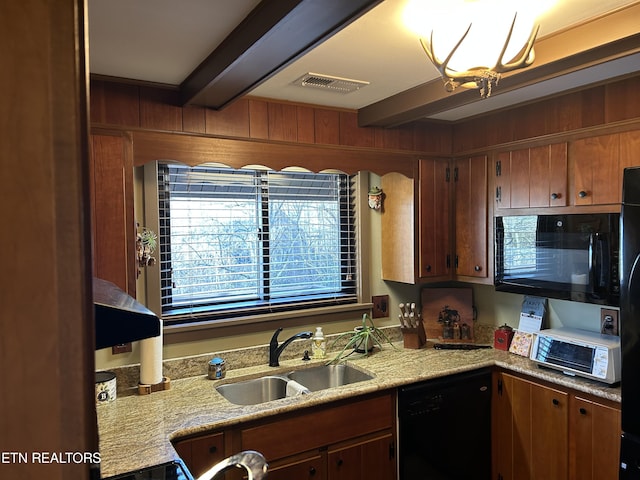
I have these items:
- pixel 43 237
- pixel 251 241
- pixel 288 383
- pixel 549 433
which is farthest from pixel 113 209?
pixel 549 433

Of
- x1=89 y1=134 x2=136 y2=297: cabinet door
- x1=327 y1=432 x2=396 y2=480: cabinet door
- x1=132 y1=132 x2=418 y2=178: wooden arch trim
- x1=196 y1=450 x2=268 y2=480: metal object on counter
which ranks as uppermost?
x1=132 y1=132 x2=418 y2=178: wooden arch trim

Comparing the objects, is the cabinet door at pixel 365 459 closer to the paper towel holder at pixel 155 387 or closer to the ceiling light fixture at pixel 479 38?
the paper towel holder at pixel 155 387

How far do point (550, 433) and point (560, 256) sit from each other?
914 millimetres

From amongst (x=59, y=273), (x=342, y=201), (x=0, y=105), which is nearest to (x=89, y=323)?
(x=59, y=273)

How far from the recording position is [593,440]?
2197 mm

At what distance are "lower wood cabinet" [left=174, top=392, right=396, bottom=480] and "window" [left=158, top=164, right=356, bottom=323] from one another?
30.7 inches

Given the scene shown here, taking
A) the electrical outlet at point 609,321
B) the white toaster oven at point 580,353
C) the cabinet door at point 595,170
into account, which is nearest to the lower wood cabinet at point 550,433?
the white toaster oven at point 580,353

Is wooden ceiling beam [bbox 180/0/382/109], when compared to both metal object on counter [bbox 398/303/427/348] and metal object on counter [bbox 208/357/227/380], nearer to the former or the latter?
metal object on counter [bbox 208/357/227/380]

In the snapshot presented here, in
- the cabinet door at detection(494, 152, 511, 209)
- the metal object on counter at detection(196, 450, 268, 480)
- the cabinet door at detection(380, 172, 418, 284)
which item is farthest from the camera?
the cabinet door at detection(380, 172, 418, 284)

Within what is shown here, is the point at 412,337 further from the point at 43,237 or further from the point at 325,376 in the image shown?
the point at 43,237

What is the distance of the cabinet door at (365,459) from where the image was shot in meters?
2.21

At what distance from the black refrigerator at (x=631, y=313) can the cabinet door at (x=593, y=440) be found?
21 cm

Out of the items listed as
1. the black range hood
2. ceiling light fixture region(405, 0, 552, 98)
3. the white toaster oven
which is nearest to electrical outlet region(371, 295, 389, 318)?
the white toaster oven

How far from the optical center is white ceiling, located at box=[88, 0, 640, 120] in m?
1.43
